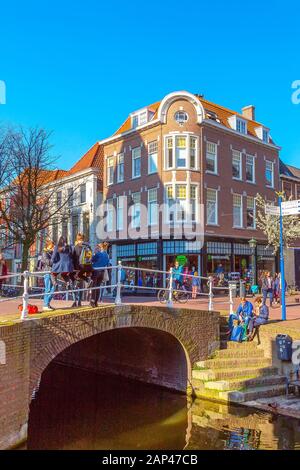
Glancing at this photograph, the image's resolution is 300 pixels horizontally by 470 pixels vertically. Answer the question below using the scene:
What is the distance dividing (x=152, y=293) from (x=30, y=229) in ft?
26.4

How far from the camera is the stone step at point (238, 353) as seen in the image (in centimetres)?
1191

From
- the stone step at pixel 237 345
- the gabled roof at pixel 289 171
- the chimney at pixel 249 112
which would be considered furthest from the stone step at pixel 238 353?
the chimney at pixel 249 112

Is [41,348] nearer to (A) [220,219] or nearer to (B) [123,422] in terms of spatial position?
(B) [123,422]

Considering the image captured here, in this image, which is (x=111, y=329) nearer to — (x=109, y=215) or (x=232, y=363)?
(x=232, y=363)

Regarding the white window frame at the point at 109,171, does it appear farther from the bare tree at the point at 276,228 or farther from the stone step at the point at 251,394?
the stone step at the point at 251,394

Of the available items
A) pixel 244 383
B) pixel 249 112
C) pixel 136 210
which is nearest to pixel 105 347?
pixel 244 383

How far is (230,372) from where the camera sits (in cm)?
1096

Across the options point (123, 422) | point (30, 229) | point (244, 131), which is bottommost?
point (123, 422)

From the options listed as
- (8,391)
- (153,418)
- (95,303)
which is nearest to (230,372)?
(153,418)

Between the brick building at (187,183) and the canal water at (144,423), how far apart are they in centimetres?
1424

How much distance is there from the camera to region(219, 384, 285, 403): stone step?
10.1 m

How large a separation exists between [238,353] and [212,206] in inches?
613

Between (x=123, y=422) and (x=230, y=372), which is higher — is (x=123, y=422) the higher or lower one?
the lower one

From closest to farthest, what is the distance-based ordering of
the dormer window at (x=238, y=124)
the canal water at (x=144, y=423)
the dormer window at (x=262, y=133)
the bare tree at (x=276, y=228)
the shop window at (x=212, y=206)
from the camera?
the canal water at (x=144, y=423)
the shop window at (x=212, y=206)
the bare tree at (x=276, y=228)
the dormer window at (x=238, y=124)
the dormer window at (x=262, y=133)
